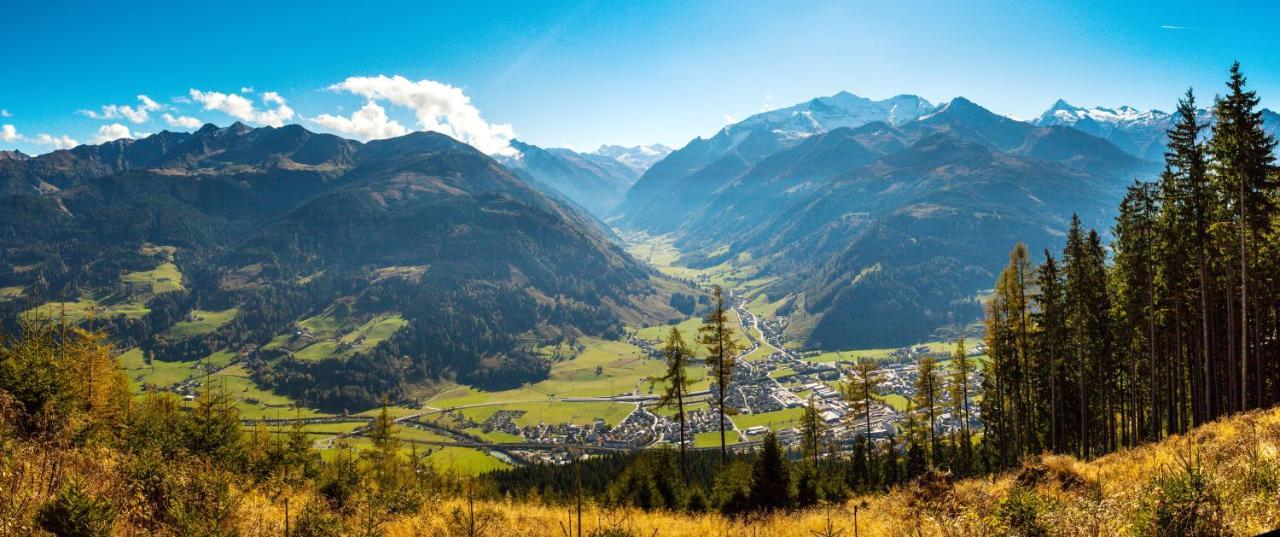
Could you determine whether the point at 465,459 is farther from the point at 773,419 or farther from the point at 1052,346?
the point at 1052,346

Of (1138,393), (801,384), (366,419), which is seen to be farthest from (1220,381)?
(366,419)

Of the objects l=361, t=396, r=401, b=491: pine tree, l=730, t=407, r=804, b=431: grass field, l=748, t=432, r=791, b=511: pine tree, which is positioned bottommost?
l=730, t=407, r=804, b=431: grass field

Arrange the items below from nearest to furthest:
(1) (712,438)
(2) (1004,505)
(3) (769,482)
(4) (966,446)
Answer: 1. (2) (1004,505)
2. (3) (769,482)
3. (4) (966,446)
4. (1) (712,438)

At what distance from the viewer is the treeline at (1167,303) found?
26.7 meters

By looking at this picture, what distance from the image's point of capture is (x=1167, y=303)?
114ft

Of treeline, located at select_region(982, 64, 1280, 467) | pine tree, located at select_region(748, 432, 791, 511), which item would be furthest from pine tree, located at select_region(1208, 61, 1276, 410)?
pine tree, located at select_region(748, 432, 791, 511)

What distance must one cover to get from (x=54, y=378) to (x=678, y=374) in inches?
1164

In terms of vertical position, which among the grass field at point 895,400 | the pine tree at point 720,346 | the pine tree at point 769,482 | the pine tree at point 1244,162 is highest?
the pine tree at point 1244,162

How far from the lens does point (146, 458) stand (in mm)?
13734

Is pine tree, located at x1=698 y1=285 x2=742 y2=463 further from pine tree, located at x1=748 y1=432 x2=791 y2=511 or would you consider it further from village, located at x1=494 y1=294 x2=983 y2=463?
village, located at x1=494 y1=294 x2=983 y2=463

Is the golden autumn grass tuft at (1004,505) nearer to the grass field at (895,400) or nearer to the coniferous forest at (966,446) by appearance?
the coniferous forest at (966,446)

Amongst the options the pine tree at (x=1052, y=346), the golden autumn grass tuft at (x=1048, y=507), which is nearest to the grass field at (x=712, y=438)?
the pine tree at (x=1052, y=346)

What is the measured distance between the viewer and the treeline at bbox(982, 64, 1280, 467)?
26.7 m

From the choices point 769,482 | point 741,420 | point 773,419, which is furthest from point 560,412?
point 769,482
